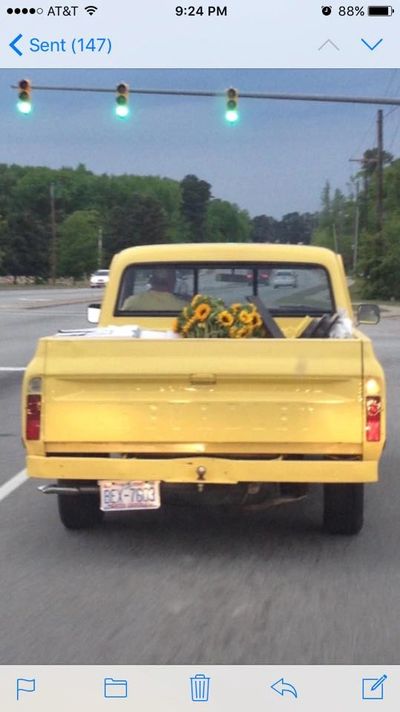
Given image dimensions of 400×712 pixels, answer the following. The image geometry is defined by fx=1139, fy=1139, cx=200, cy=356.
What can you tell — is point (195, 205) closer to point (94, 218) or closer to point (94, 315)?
point (94, 218)

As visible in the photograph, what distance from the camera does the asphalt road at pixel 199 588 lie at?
184 inches

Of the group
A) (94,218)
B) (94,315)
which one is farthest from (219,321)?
(94,218)

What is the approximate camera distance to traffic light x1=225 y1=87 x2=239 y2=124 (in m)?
26.1

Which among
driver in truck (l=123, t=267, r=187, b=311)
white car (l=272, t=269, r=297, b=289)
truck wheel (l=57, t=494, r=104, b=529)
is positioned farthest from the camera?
driver in truck (l=123, t=267, r=187, b=311)

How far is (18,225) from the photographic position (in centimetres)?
10506

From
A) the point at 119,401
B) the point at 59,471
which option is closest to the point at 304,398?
the point at 119,401

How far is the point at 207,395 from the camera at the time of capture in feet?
19.9
